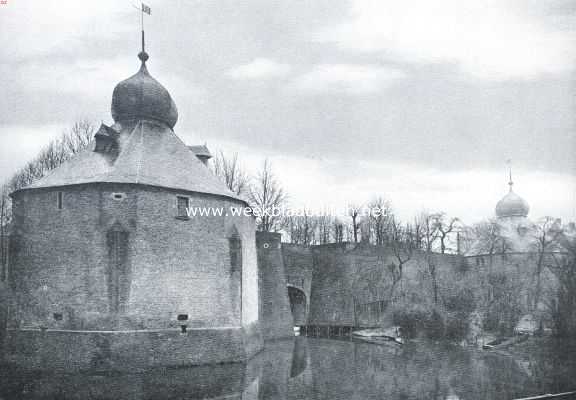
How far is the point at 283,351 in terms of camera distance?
85.6 feet

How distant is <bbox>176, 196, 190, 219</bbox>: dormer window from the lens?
850 inches

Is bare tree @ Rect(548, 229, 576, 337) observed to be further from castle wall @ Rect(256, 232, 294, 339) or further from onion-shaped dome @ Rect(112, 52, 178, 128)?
onion-shaped dome @ Rect(112, 52, 178, 128)

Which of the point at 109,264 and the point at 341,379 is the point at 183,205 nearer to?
the point at 109,264

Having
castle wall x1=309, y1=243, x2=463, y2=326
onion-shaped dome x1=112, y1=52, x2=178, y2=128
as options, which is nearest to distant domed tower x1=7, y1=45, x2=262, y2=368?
onion-shaped dome x1=112, y1=52, x2=178, y2=128

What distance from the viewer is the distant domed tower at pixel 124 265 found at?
64.5 feet

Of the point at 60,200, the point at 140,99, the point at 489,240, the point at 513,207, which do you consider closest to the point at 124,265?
the point at 60,200

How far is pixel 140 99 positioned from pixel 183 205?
5.10 m

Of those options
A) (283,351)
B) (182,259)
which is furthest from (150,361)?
(283,351)

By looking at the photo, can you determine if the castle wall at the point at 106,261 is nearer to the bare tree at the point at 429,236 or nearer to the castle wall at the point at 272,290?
the castle wall at the point at 272,290

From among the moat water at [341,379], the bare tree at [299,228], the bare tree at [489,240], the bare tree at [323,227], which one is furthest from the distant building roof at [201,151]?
the bare tree at [323,227]

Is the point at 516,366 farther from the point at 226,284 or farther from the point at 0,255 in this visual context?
the point at 0,255

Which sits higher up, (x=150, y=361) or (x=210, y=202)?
(x=210, y=202)

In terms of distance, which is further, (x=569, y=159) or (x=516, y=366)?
(x=516, y=366)

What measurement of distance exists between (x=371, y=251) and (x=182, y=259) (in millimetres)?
19307
